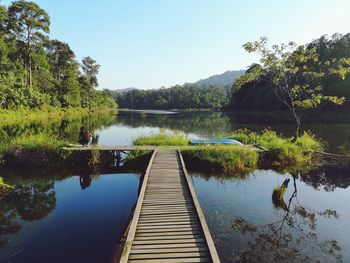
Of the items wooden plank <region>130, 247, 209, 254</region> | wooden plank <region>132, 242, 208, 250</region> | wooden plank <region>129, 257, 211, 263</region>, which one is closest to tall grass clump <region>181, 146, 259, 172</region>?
wooden plank <region>132, 242, 208, 250</region>

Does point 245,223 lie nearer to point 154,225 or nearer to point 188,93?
point 154,225

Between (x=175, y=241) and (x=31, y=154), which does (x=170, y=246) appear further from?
(x=31, y=154)

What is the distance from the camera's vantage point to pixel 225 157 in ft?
55.5

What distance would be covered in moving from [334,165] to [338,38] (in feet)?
215

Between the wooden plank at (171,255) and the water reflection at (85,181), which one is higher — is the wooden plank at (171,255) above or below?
above

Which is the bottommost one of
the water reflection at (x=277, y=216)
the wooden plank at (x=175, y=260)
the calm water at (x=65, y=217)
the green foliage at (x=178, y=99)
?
the calm water at (x=65, y=217)

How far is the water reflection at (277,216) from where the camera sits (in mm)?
8273

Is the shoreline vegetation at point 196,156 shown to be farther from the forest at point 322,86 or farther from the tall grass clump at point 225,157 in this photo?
the forest at point 322,86

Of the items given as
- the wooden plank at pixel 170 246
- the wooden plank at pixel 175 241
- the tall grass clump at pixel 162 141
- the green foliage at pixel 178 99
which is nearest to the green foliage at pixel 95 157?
the tall grass clump at pixel 162 141

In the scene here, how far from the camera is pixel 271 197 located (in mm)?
12961

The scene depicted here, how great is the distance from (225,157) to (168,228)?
32.4 ft

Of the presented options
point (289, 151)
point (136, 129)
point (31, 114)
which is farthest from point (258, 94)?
point (289, 151)

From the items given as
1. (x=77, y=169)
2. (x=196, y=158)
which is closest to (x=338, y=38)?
(x=196, y=158)

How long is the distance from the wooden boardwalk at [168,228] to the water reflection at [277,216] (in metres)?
1.31
